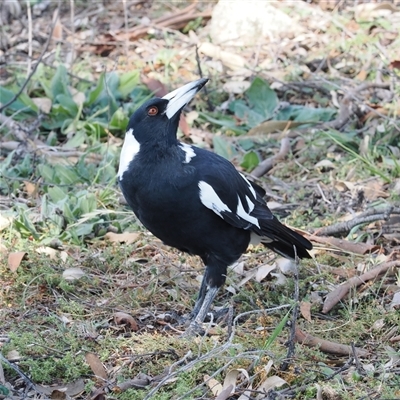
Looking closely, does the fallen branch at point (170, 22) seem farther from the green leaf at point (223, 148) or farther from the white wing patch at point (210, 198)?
the white wing patch at point (210, 198)

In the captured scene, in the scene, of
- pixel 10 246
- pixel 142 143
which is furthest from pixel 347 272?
pixel 10 246

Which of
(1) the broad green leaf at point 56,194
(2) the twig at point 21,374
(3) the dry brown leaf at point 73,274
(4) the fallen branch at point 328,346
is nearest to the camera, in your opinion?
(2) the twig at point 21,374

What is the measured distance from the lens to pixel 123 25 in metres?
7.94

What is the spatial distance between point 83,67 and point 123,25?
1.04m

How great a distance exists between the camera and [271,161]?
5547 mm

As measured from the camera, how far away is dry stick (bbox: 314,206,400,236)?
14.5 ft

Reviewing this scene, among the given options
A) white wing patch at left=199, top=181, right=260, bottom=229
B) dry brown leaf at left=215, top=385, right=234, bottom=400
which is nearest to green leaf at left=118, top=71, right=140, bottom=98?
white wing patch at left=199, top=181, right=260, bottom=229

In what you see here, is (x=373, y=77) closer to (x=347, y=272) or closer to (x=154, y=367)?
(x=347, y=272)

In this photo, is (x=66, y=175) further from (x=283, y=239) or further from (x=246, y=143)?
(x=283, y=239)

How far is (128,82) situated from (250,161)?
4.65 ft

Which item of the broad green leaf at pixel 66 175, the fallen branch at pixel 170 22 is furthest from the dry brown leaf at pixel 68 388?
the fallen branch at pixel 170 22

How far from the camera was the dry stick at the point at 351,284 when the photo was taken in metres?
3.83

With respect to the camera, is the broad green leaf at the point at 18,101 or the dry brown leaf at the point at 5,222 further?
the broad green leaf at the point at 18,101

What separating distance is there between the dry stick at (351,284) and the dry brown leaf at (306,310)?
80mm
